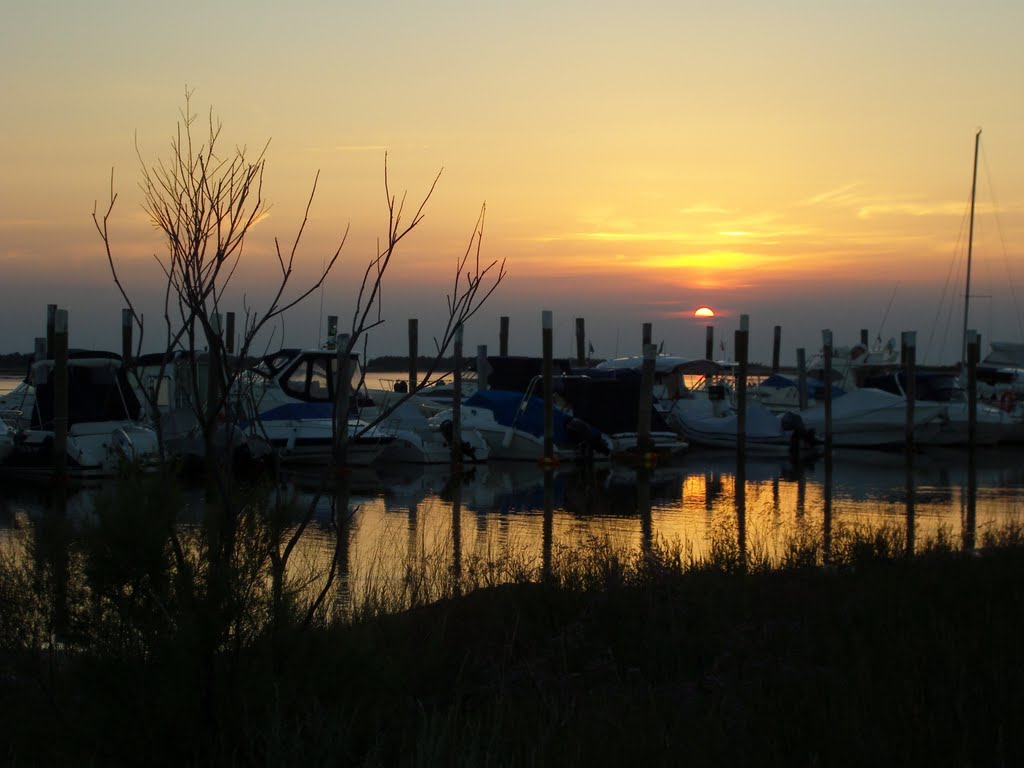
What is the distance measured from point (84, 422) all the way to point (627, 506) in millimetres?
11570

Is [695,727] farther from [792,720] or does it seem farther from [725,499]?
[725,499]

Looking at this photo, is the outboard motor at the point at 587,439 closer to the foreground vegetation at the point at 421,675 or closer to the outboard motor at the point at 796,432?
the outboard motor at the point at 796,432

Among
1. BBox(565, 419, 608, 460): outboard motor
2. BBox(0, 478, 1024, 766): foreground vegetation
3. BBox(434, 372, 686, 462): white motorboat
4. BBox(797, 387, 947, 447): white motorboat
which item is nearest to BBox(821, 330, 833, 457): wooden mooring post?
BBox(797, 387, 947, 447): white motorboat

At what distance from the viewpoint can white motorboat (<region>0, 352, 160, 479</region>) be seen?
2317 cm

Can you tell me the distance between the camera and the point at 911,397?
34219mm

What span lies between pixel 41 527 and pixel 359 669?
270cm

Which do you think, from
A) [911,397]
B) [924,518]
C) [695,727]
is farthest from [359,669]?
[911,397]

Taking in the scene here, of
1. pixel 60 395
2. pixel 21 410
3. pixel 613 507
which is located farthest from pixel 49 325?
pixel 613 507

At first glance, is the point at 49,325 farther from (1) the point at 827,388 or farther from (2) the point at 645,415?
(1) the point at 827,388

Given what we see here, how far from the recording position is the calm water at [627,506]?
15.1 m

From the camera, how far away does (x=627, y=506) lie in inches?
840

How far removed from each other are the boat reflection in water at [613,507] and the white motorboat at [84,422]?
0.83 metres

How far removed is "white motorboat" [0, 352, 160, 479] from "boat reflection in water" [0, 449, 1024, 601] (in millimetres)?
830

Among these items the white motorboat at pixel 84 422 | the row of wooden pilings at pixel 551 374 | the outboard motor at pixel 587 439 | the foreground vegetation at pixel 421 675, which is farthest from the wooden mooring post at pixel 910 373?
the foreground vegetation at pixel 421 675
